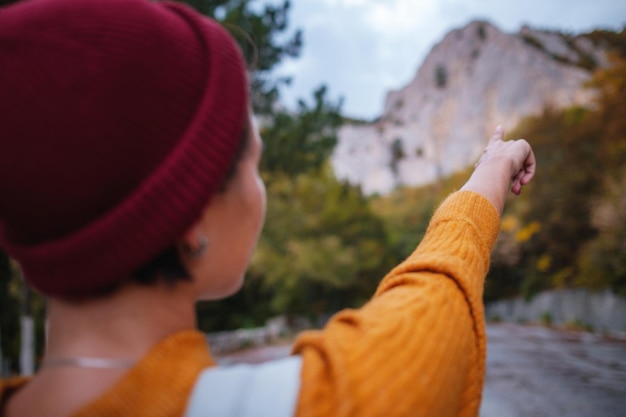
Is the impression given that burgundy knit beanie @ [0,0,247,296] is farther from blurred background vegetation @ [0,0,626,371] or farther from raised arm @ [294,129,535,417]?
blurred background vegetation @ [0,0,626,371]

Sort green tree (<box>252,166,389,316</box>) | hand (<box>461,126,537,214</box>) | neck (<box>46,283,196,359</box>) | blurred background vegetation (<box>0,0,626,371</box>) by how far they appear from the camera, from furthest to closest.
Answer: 1. green tree (<box>252,166,389,316</box>)
2. blurred background vegetation (<box>0,0,626,371</box>)
3. hand (<box>461,126,537,214</box>)
4. neck (<box>46,283,196,359</box>)

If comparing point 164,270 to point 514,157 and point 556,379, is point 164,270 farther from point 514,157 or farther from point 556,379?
point 556,379

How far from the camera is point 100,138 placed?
608 mm

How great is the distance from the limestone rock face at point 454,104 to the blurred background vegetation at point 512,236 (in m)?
16.4

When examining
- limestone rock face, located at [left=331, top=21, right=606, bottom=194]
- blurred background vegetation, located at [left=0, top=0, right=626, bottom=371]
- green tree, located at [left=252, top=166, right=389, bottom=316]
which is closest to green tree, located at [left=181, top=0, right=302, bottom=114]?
blurred background vegetation, located at [left=0, top=0, right=626, bottom=371]

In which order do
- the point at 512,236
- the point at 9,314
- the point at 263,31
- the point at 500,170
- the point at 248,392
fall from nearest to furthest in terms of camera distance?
1. the point at 248,392
2. the point at 500,170
3. the point at 263,31
4. the point at 9,314
5. the point at 512,236

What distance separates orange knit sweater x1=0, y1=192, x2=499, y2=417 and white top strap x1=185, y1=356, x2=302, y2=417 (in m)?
0.02

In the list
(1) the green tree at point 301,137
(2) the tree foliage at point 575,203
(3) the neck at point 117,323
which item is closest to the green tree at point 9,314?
(1) the green tree at point 301,137

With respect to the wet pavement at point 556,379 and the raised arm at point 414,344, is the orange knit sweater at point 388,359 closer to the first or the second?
the raised arm at point 414,344

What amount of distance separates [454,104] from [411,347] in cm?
7402

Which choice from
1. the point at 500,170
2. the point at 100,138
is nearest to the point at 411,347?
the point at 100,138

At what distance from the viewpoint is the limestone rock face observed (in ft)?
150

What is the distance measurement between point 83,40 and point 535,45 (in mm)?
50822

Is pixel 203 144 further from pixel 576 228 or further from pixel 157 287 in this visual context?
pixel 576 228
